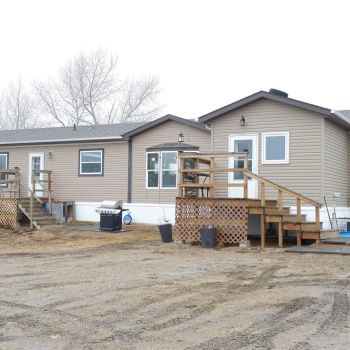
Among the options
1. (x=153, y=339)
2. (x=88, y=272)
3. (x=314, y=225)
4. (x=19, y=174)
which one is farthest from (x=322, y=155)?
(x=19, y=174)

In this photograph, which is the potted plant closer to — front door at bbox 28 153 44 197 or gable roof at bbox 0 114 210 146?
gable roof at bbox 0 114 210 146

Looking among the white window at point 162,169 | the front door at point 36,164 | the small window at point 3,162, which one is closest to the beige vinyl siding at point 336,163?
the white window at point 162,169

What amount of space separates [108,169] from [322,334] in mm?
14587

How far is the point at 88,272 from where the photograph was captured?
29.7 feet

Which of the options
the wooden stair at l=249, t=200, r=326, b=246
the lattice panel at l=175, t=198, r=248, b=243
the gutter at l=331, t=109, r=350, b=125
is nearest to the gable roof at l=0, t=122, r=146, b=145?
the lattice panel at l=175, t=198, r=248, b=243

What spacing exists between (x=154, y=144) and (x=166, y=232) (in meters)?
5.21

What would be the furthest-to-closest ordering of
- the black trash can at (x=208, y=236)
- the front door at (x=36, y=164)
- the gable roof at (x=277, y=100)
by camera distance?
the front door at (x=36, y=164), the gable roof at (x=277, y=100), the black trash can at (x=208, y=236)

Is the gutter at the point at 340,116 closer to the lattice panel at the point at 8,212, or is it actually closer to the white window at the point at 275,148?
the white window at the point at 275,148

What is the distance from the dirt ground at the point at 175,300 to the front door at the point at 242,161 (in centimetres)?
308

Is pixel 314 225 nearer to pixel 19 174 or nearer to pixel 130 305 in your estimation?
pixel 130 305

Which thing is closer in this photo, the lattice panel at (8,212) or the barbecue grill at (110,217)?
the barbecue grill at (110,217)

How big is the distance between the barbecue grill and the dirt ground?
175 inches

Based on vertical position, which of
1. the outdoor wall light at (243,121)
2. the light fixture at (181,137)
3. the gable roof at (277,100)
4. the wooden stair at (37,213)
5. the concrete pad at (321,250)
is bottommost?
the concrete pad at (321,250)

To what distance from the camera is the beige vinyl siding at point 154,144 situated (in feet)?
57.1
